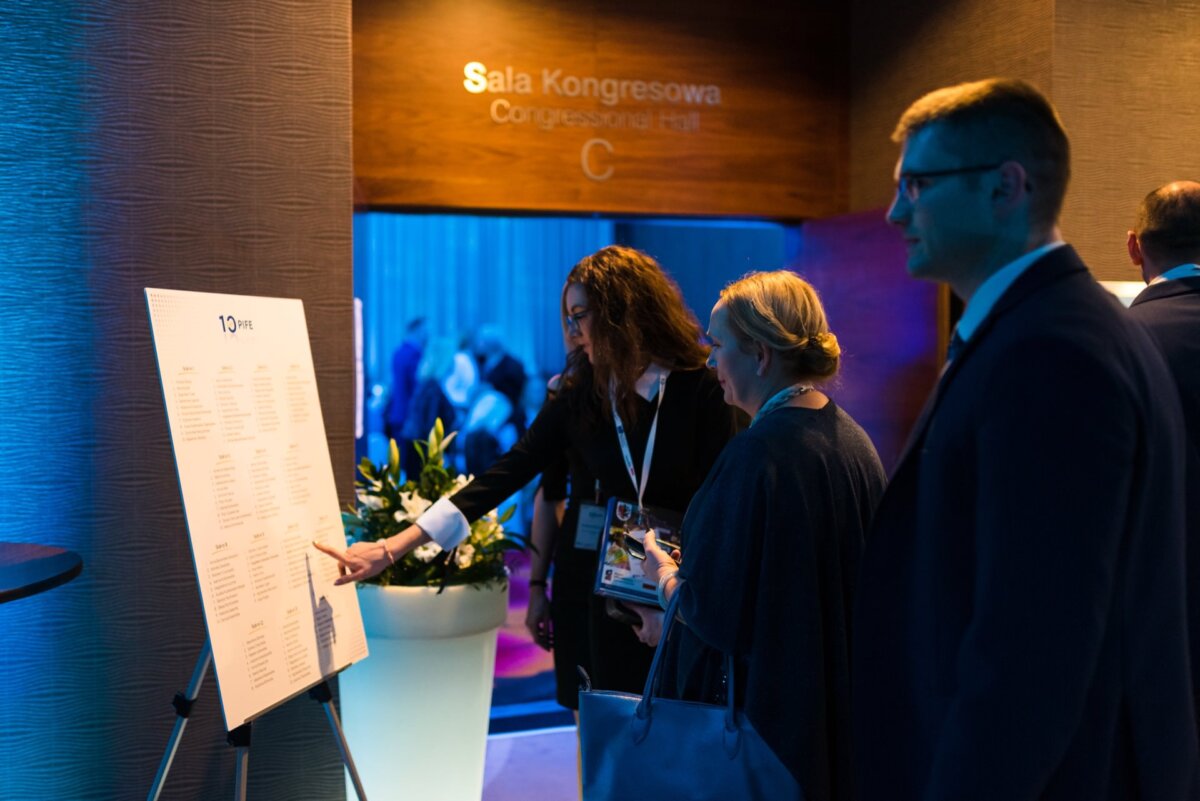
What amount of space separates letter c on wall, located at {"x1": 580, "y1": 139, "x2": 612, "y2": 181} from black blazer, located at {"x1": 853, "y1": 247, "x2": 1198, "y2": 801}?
3.48 metres

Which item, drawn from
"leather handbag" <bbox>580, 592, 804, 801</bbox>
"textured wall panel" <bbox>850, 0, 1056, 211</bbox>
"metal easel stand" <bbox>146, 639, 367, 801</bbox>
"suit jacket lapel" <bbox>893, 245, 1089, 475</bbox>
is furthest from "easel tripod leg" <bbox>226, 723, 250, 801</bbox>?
"textured wall panel" <bbox>850, 0, 1056, 211</bbox>

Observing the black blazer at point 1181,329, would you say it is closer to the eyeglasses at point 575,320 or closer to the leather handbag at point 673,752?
the leather handbag at point 673,752

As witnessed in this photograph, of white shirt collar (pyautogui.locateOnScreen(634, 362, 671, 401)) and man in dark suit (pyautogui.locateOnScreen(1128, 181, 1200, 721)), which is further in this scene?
white shirt collar (pyautogui.locateOnScreen(634, 362, 671, 401))

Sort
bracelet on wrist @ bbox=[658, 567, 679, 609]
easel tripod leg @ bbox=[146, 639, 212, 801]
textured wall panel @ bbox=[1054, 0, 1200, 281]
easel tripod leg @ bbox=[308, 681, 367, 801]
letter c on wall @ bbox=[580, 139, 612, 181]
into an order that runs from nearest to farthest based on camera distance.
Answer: bracelet on wrist @ bbox=[658, 567, 679, 609]
easel tripod leg @ bbox=[146, 639, 212, 801]
easel tripod leg @ bbox=[308, 681, 367, 801]
textured wall panel @ bbox=[1054, 0, 1200, 281]
letter c on wall @ bbox=[580, 139, 612, 181]

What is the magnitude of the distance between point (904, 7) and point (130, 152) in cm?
329

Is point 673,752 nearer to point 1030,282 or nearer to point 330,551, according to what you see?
point 1030,282

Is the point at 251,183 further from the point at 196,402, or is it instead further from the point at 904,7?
the point at 904,7

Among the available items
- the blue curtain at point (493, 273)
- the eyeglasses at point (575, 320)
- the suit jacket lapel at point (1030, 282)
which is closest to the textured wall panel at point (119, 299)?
the eyeglasses at point (575, 320)

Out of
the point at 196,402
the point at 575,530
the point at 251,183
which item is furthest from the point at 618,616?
the point at 251,183

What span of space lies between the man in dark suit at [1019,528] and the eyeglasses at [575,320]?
144 cm

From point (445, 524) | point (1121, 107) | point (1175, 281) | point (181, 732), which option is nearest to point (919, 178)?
point (1175, 281)

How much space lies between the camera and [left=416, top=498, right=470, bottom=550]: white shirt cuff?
2.64m

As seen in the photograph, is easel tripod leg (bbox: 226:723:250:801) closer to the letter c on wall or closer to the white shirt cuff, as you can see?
the white shirt cuff

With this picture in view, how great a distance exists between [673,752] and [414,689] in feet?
4.41
